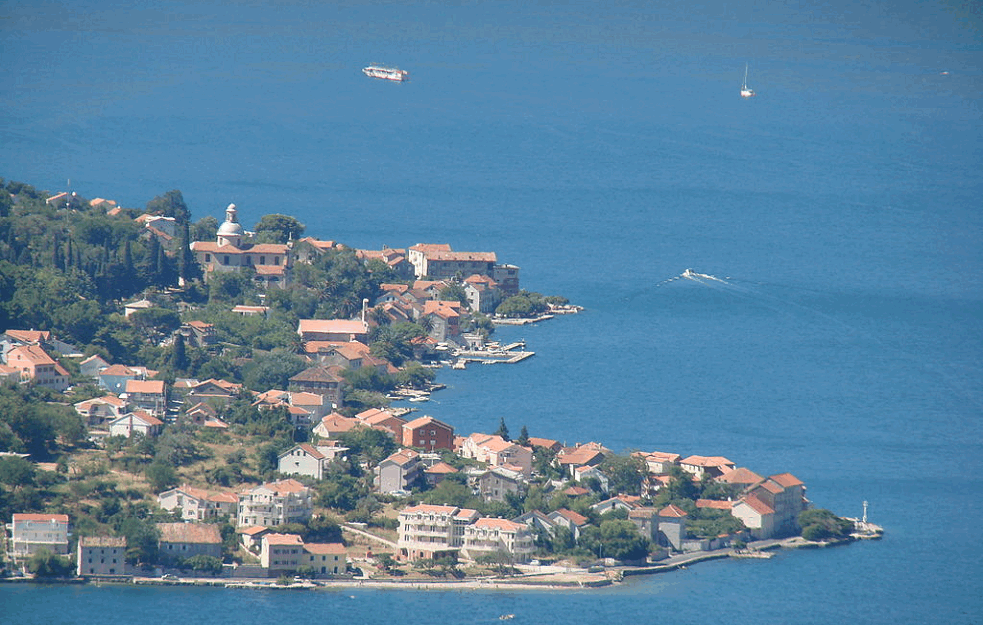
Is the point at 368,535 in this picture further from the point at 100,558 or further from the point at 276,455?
the point at 100,558

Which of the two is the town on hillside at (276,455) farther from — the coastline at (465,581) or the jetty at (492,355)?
the coastline at (465,581)

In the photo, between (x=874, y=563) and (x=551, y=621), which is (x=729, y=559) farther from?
(x=551, y=621)

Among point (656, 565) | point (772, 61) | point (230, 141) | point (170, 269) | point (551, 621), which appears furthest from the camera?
point (772, 61)

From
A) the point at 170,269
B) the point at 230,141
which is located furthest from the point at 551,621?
the point at 230,141

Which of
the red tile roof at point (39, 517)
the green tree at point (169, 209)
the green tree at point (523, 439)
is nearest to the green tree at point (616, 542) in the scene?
the green tree at point (523, 439)

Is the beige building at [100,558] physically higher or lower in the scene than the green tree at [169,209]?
lower

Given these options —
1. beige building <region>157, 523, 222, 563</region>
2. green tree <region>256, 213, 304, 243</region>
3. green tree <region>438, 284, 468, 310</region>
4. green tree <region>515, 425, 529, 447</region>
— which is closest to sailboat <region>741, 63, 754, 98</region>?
green tree <region>256, 213, 304, 243</region>

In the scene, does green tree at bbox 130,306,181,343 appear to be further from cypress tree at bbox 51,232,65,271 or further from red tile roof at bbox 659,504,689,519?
red tile roof at bbox 659,504,689,519
